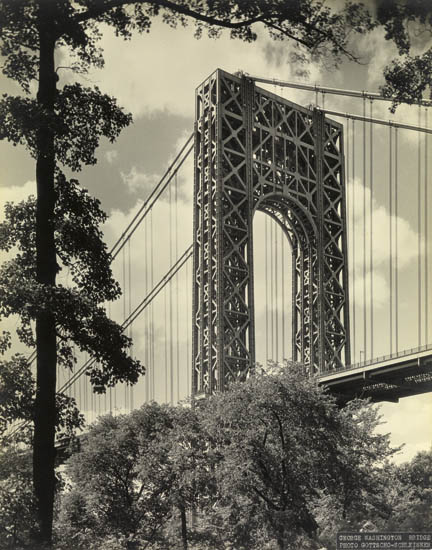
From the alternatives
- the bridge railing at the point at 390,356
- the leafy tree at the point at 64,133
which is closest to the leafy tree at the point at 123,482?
the bridge railing at the point at 390,356

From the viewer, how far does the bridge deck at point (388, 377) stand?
3703 centimetres

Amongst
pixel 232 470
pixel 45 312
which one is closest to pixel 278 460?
pixel 232 470

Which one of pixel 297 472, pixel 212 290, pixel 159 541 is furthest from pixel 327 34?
pixel 212 290

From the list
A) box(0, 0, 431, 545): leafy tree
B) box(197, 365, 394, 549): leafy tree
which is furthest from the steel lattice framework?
box(0, 0, 431, 545): leafy tree

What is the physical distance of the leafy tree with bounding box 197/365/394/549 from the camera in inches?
826

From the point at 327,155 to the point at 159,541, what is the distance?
28874 millimetres

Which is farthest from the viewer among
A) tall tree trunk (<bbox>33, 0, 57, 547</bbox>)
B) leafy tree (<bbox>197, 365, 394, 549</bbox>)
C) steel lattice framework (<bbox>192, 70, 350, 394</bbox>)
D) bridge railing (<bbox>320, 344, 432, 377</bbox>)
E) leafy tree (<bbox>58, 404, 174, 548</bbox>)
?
steel lattice framework (<bbox>192, 70, 350, 394</bbox>)

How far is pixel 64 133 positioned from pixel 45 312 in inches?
115

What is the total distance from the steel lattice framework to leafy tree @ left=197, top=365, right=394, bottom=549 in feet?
44.9

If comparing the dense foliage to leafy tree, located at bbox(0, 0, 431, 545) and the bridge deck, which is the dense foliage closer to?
leafy tree, located at bbox(0, 0, 431, 545)

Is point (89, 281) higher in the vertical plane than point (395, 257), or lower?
lower

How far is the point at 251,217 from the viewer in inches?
1592

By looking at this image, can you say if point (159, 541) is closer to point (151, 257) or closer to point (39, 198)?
point (39, 198)

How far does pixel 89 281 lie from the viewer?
12102 mm
